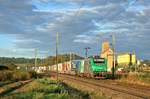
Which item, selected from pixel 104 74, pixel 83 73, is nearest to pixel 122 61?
pixel 83 73

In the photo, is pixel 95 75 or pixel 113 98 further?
pixel 95 75

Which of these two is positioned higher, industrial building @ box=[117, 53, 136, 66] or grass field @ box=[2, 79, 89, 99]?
industrial building @ box=[117, 53, 136, 66]

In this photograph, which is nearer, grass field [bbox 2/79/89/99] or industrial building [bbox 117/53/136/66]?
grass field [bbox 2/79/89/99]

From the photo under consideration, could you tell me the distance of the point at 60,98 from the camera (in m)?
19.8

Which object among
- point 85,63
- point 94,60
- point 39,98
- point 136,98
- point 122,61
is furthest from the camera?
point 122,61

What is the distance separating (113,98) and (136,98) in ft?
4.81

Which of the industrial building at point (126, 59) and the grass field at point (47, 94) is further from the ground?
the industrial building at point (126, 59)

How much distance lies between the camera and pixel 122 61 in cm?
10800

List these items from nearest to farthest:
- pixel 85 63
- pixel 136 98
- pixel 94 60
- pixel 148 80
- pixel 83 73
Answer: pixel 136 98
pixel 148 80
pixel 94 60
pixel 85 63
pixel 83 73

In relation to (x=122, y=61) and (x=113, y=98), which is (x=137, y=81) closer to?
(x=113, y=98)

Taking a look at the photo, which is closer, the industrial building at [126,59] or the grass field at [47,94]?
the grass field at [47,94]

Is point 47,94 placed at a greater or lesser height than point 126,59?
lesser

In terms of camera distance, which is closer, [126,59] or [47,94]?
[47,94]

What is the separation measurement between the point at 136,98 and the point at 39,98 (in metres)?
7.92
